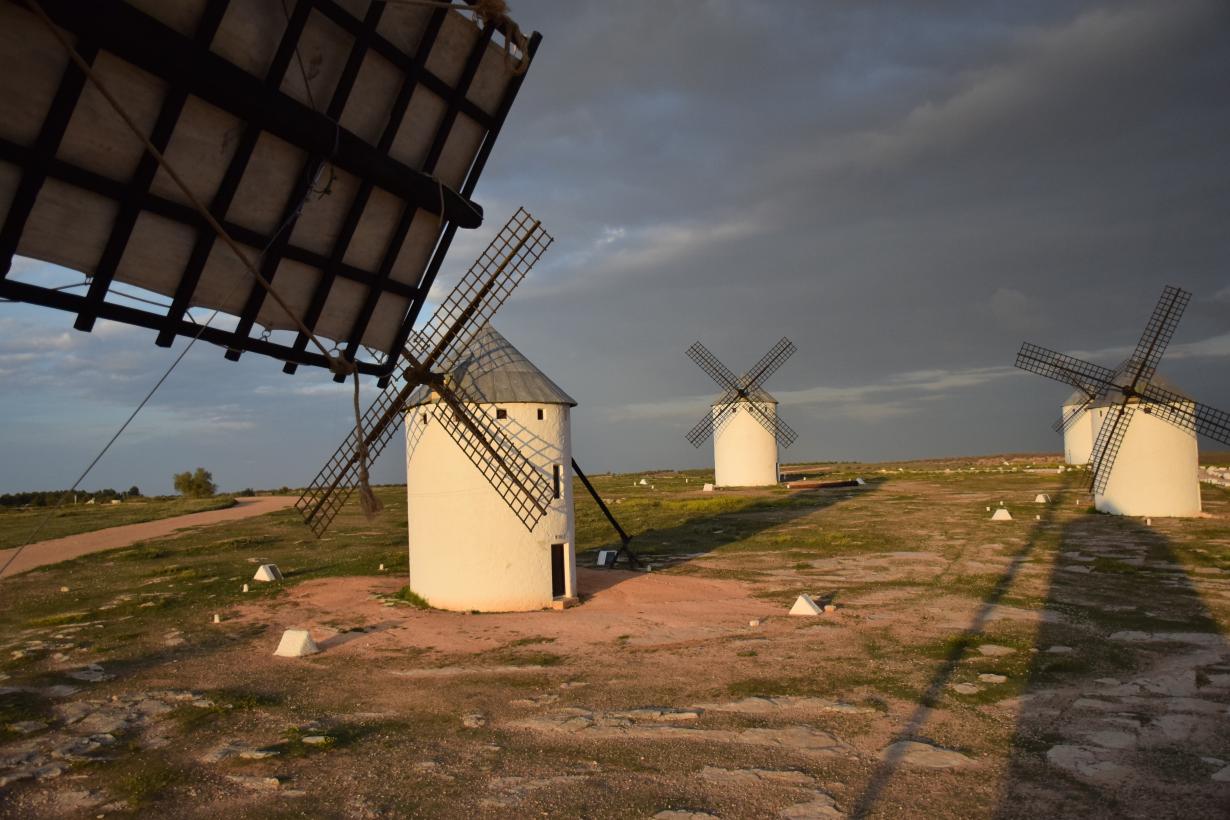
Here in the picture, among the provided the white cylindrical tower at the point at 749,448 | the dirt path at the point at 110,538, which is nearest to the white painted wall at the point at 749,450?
the white cylindrical tower at the point at 749,448

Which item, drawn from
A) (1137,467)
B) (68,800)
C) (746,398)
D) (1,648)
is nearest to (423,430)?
(1,648)

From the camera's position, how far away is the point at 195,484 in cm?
6781

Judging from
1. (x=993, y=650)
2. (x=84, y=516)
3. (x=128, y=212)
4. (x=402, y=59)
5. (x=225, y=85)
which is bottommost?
(x=993, y=650)

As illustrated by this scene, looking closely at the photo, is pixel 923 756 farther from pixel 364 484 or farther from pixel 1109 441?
pixel 1109 441

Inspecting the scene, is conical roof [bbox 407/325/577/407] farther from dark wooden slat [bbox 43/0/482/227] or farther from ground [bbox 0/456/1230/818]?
dark wooden slat [bbox 43/0/482/227]

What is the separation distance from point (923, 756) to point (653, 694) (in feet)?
13.3

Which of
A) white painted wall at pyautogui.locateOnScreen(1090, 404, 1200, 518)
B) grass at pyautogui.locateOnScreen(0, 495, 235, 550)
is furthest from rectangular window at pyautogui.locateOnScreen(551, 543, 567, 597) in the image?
white painted wall at pyautogui.locateOnScreen(1090, 404, 1200, 518)

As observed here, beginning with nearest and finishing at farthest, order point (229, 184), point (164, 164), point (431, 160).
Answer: point (164, 164), point (229, 184), point (431, 160)

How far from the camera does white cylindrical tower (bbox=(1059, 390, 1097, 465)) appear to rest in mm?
62812

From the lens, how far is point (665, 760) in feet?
30.5

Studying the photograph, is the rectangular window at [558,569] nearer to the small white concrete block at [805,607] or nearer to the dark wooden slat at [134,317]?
the small white concrete block at [805,607]

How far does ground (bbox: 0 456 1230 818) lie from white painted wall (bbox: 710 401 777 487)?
30921 mm

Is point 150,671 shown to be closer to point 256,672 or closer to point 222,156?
point 256,672

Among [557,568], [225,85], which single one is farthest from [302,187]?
[557,568]
